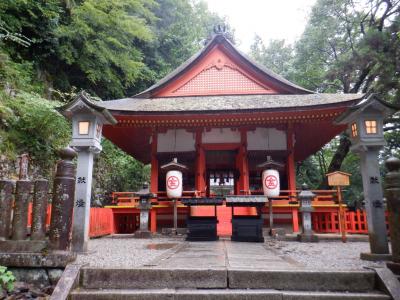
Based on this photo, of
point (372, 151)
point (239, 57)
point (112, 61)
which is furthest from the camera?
point (112, 61)

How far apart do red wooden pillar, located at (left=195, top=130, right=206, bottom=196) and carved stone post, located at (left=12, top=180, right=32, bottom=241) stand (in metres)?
7.08

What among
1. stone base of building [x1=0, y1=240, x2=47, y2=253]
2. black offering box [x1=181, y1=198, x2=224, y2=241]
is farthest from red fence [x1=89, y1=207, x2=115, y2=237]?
stone base of building [x1=0, y1=240, x2=47, y2=253]

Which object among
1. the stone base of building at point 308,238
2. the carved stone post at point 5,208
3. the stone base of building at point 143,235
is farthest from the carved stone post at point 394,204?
the stone base of building at point 143,235

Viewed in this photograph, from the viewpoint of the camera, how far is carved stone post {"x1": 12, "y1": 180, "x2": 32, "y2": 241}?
4160 millimetres

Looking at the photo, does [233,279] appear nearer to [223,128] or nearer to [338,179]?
[338,179]

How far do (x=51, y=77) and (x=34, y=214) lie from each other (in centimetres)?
1214

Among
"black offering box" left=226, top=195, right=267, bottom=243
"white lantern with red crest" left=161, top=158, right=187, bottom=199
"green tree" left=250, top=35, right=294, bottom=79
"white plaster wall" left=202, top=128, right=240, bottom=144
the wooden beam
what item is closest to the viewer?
"black offering box" left=226, top=195, right=267, bottom=243

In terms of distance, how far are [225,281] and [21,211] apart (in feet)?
9.92

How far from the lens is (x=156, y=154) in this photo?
11664 mm

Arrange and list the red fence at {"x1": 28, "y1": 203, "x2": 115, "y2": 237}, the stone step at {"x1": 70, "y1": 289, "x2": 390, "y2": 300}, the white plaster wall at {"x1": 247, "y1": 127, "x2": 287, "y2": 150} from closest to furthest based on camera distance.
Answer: the stone step at {"x1": 70, "y1": 289, "x2": 390, "y2": 300} < the red fence at {"x1": 28, "y1": 203, "x2": 115, "y2": 237} < the white plaster wall at {"x1": 247, "y1": 127, "x2": 287, "y2": 150}

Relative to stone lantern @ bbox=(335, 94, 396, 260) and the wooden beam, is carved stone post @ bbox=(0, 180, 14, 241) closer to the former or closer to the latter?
stone lantern @ bbox=(335, 94, 396, 260)

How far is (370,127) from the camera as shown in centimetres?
577

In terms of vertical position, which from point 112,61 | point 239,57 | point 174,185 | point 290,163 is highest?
point 112,61

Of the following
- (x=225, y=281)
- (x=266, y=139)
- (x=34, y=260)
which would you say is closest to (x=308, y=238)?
(x=266, y=139)
